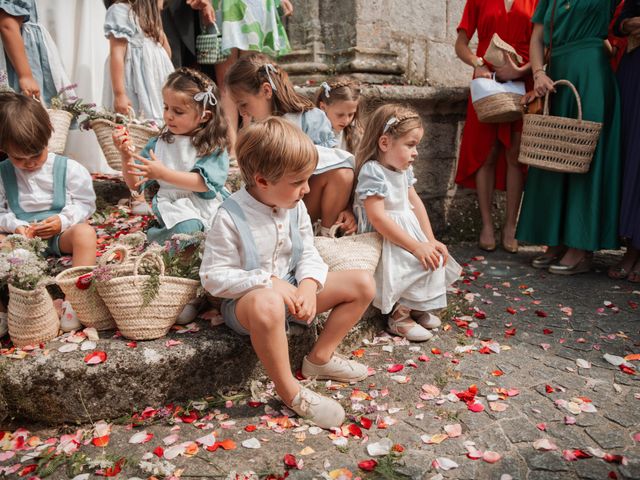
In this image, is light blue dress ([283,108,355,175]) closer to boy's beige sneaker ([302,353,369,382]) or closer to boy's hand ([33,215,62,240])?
boy's beige sneaker ([302,353,369,382])

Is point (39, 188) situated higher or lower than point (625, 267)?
higher

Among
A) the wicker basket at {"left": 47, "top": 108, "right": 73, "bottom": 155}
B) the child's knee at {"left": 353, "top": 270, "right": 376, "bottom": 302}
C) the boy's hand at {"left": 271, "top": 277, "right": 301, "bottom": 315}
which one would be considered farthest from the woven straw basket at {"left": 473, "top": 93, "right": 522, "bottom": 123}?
the wicker basket at {"left": 47, "top": 108, "right": 73, "bottom": 155}

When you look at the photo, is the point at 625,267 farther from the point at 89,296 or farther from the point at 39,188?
the point at 39,188

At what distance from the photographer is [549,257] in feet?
13.8

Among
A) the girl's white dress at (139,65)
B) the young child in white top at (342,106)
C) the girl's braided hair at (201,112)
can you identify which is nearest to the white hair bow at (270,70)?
the girl's braided hair at (201,112)

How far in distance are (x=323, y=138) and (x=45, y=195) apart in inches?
64.2

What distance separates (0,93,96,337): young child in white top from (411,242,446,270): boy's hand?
1.74 m

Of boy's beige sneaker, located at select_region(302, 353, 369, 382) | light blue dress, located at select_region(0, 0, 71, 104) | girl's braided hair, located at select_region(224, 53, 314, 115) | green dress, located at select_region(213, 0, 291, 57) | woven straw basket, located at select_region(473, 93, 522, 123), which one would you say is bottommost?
boy's beige sneaker, located at select_region(302, 353, 369, 382)

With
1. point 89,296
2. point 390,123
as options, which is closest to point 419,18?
point 390,123

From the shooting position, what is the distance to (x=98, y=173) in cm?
433

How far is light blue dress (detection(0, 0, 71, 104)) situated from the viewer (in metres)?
3.78

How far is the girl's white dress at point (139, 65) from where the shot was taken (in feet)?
13.1

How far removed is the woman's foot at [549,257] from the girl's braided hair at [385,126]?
1886 millimetres

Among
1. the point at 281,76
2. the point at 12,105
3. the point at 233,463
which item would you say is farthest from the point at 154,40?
the point at 233,463
